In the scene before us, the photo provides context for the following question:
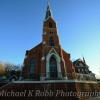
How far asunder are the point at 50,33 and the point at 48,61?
7.29m

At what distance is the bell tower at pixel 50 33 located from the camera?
30766mm

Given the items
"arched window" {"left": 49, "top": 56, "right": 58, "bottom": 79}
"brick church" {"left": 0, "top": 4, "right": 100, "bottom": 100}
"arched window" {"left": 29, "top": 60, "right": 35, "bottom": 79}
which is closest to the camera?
"brick church" {"left": 0, "top": 4, "right": 100, "bottom": 100}

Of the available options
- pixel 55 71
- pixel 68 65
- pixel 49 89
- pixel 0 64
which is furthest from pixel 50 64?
pixel 0 64

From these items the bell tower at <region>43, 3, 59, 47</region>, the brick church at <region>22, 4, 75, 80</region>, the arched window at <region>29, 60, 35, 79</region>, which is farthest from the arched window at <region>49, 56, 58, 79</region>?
the arched window at <region>29, 60, 35, 79</region>

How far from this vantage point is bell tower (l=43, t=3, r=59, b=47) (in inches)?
1211

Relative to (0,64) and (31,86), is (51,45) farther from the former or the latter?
(0,64)

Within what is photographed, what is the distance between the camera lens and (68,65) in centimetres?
2998

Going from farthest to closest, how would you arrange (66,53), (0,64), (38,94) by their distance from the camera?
(0,64) < (66,53) < (38,94)

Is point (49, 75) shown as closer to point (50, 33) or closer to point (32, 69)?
point (32, 69)

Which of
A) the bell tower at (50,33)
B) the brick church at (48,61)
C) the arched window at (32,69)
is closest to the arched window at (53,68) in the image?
the brick church at (48,61)

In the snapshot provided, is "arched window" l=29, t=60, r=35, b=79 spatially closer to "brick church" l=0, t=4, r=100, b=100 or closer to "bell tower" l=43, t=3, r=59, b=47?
"brick church" l=0, t=4, r=100, b=100

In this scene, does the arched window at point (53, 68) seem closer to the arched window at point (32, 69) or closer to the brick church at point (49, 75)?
the brick church at point (49, 75)

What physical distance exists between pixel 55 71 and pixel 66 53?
6081mm

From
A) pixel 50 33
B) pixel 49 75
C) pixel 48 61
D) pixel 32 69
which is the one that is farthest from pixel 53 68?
pixel 50 33
